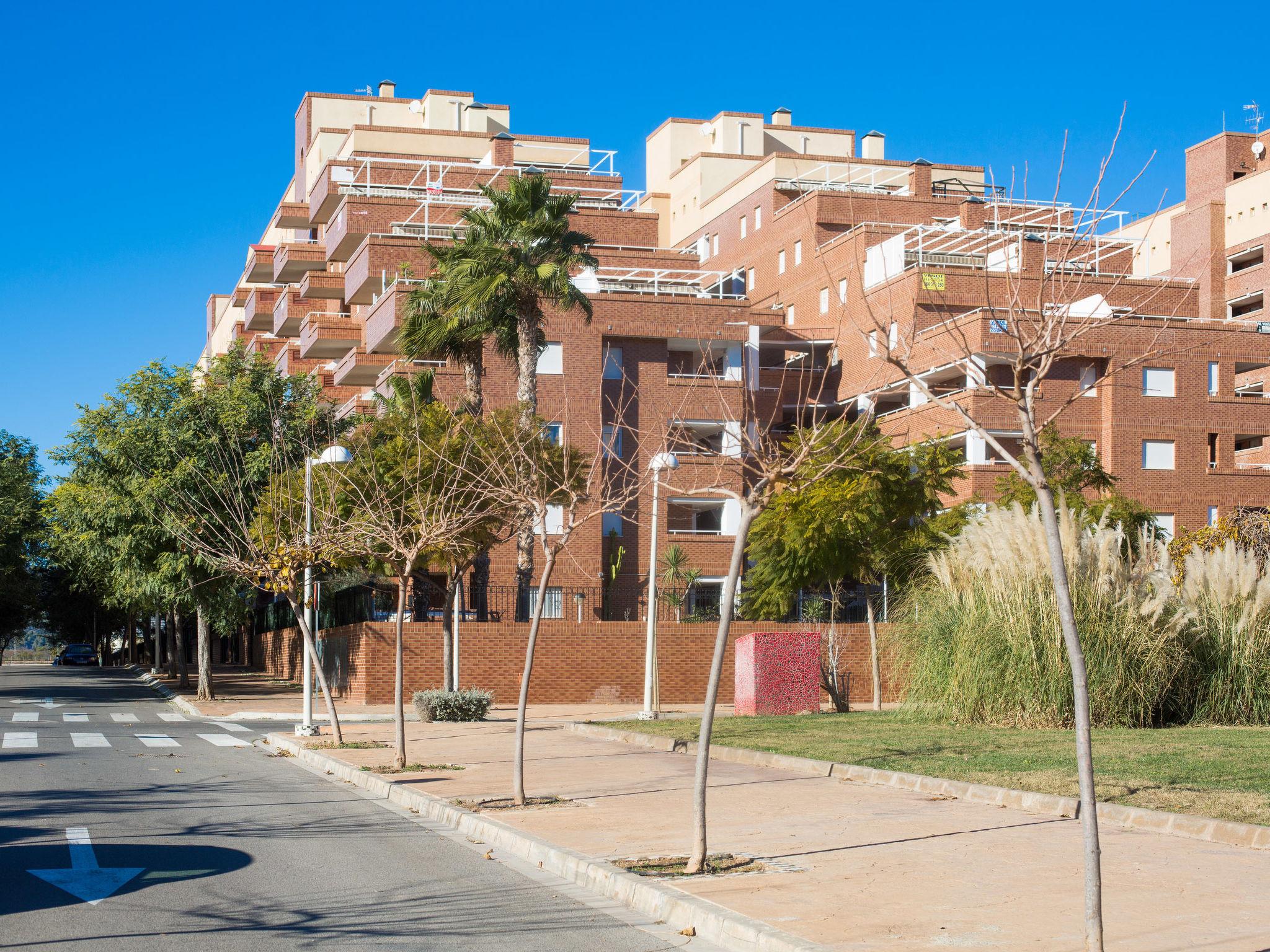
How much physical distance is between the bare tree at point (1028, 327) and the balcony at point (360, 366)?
18141 mm

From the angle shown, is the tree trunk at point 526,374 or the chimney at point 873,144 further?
the chimney at point 873,144

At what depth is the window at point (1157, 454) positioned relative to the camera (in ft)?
155

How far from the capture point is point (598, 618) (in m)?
43.2

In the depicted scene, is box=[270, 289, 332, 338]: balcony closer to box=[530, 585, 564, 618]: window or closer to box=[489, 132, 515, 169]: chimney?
box=[489, 132, 515, 169]: chimney

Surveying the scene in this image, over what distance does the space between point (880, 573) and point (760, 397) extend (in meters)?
20.5

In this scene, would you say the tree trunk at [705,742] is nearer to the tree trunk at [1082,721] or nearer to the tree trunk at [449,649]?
the tree trunk at [1082,721]

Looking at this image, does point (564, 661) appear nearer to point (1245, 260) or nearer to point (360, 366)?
point (360, 366)

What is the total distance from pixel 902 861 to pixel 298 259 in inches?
2449

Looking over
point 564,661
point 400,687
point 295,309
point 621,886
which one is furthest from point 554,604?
point 621,886

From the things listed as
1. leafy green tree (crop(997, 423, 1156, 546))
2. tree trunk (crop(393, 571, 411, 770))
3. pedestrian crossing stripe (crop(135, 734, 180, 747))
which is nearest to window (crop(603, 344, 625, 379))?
leafy green tree (crop(997, 423, 1156, 546))

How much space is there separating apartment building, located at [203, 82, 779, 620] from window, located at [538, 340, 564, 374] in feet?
0.19

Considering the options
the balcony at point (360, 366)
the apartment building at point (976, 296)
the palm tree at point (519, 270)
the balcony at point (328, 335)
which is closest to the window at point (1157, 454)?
the apartment building at point (976, 296)

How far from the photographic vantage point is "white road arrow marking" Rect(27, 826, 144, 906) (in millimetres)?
8883

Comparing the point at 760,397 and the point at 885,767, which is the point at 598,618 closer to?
the point at 760,397
